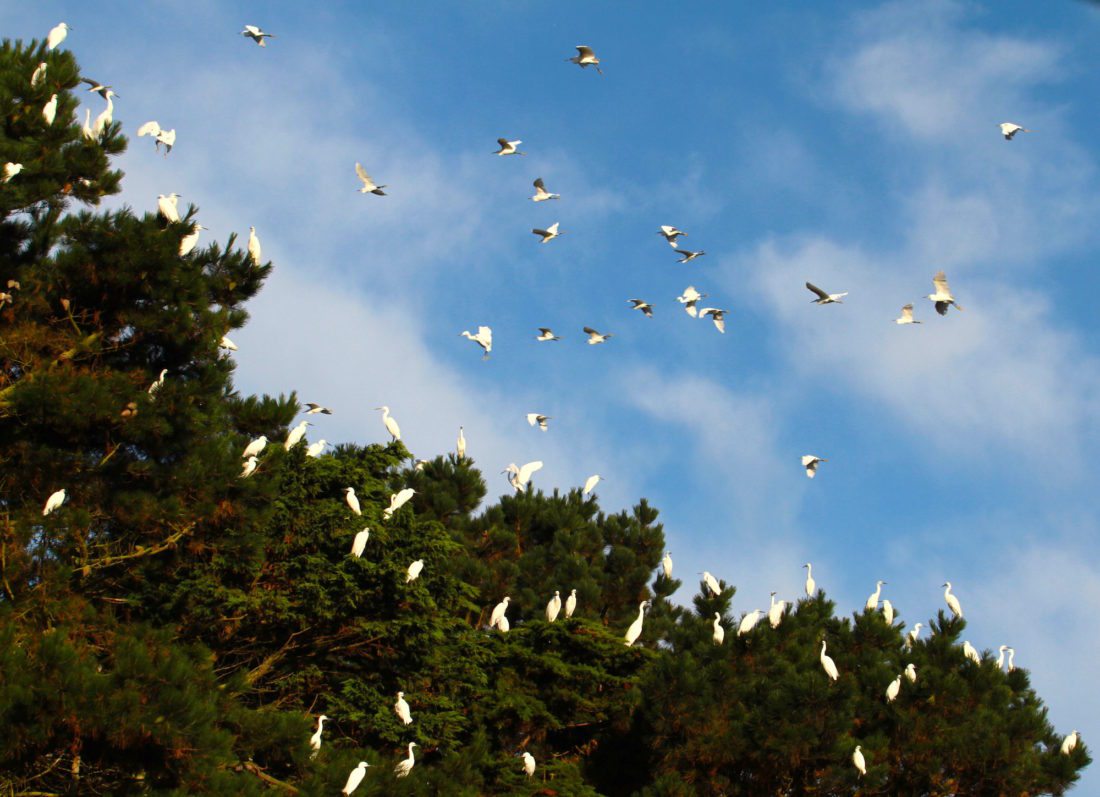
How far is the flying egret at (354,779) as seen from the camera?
453 inches

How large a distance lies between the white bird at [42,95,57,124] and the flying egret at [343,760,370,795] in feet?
20.8

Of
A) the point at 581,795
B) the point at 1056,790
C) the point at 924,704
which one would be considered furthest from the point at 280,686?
the point at 1056,790

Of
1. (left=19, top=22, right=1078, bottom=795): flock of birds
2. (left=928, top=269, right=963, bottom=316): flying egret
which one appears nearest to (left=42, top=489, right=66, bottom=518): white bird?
(left=19, top=22, right=1078, bottom=795): flock of birds

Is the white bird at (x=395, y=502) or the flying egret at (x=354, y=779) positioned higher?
the white bird at (x=395, y=502)

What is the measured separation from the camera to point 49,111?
470 inches

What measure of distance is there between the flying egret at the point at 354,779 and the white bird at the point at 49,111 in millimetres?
6335

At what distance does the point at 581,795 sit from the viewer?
45.9ft

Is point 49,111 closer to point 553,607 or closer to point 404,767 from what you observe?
point 404,767

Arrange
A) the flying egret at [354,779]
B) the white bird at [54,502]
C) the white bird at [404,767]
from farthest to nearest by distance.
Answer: the white bird at [404,767], the flying egret at [354,779], the white bird at [54,502]

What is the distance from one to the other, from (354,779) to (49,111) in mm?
6507

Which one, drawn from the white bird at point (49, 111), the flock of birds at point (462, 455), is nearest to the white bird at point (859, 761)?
the flock of birds at point (462, 455)

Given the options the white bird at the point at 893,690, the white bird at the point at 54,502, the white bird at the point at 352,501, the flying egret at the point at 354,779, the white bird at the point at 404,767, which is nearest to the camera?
the white bird at the point at 54,502

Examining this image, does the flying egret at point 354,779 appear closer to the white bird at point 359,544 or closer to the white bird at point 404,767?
the white bird at point 404,767

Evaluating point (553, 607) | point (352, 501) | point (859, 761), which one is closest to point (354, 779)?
point (352, 501)
